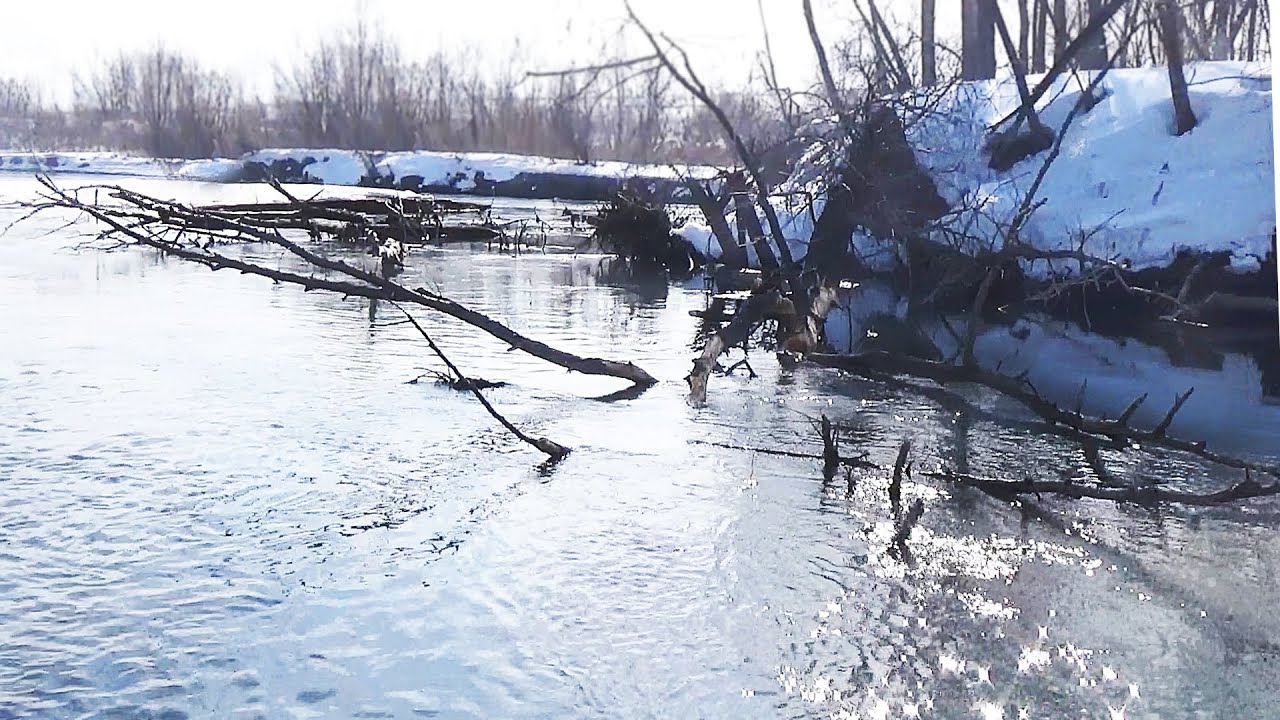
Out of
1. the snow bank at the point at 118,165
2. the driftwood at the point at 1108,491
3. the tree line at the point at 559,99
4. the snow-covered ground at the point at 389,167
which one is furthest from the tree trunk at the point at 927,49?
the snow bank at the point at 118,165

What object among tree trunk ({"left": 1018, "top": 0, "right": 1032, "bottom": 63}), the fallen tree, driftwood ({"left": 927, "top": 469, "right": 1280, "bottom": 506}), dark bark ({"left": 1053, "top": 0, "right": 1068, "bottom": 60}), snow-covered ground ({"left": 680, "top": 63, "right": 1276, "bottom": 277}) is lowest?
driftwood ({"left": 927, "top": 469, "right": 1280, "bottom": 506})

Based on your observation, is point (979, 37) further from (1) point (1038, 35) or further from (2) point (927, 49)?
(1) point (1038, 35)

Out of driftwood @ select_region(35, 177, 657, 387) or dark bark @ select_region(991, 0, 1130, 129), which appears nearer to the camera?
driftwood @ select_region(35, 177, 657, 387)

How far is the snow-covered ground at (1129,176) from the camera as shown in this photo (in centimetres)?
875

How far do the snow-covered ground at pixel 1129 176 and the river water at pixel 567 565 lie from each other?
297 centimetres

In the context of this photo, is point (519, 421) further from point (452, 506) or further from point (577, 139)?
point (577, 139)

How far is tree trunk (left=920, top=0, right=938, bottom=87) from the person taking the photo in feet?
47.5

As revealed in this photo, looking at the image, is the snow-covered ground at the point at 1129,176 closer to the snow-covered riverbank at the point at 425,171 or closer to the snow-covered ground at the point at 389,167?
the snow-covered ground at the point at 389,167

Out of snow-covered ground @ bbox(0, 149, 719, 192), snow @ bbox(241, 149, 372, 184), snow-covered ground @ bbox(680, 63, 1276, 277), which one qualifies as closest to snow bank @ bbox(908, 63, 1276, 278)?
snow-covered ground @ bbox(680, 63, 1276, 277)

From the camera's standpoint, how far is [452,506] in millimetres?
4680

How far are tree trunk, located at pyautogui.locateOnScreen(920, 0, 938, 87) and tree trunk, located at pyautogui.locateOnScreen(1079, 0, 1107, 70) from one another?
1.73 meters

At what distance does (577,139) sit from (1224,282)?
1067 inches

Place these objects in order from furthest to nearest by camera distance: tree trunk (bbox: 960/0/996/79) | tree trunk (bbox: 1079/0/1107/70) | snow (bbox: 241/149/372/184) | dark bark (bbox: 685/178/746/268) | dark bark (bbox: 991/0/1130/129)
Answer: snow (bbox: 241/149/372/184) → tree trunk (bbox: 960/0/996/79) → dark bark (bbox: 685/178/746/268) → tree trunk (bbox: 1079/0/1107/70) → dark bark (bbox: 991/0/1130/129)

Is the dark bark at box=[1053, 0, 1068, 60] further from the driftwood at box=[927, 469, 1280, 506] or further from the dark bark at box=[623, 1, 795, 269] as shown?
the driftwood at box=[927, 469, 1280, 506]
